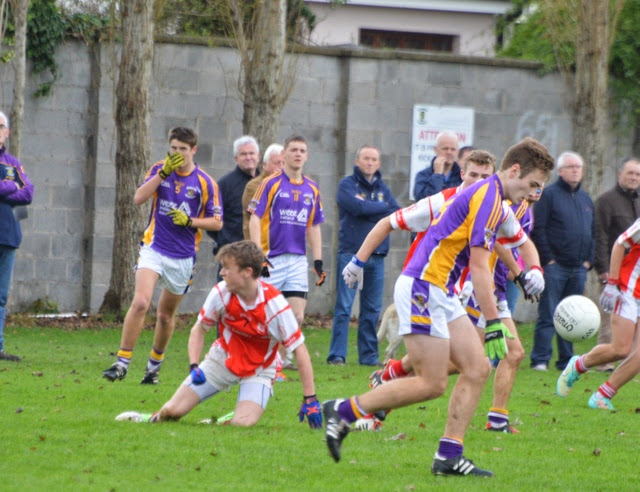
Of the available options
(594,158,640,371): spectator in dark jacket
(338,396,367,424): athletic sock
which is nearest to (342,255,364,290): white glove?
(338,396,367,424): athletic sock

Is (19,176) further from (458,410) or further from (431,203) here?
(458,410)

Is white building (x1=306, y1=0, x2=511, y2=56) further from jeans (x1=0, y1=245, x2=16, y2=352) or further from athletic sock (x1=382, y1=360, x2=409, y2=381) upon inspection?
athletic sock (x1=382, y1=360, x2=409, y2=381)

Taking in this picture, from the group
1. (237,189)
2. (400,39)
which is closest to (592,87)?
(237,189)

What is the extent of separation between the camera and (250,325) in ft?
26.7

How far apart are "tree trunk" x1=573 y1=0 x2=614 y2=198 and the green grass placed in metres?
6.35

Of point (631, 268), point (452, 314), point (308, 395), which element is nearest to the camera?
point (452, 314)

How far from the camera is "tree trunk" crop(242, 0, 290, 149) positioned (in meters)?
15.8

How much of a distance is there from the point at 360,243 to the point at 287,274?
1420 mm

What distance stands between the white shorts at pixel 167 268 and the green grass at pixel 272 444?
861 millimetres

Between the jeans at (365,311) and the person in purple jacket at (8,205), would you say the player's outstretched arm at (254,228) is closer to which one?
the jeans at (365,311)

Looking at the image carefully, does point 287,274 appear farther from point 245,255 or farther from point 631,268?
point 245,255

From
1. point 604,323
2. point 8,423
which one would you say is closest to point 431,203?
point 8,423

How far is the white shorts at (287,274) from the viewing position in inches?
454

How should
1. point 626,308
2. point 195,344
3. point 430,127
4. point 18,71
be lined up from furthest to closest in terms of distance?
point 430,127, point 18,71, point 626,308, point 195,344
